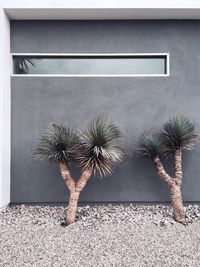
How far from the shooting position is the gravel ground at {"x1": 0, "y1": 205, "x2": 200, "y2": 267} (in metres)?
3.77

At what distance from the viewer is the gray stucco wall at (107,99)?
19.9 ft

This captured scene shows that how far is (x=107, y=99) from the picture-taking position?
240 inches

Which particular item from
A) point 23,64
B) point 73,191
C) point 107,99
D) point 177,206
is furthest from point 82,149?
point 23,64

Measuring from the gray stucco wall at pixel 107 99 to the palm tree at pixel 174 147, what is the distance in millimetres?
573

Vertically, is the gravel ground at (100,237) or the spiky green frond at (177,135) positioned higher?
the spiky green frond at (177,135)

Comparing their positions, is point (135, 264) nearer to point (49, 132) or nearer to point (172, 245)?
point (172, 245)

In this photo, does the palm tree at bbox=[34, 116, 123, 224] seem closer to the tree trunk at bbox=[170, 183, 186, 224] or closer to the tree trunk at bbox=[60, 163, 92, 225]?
the tree trunk at bbox=[60, 163, 92, 225]

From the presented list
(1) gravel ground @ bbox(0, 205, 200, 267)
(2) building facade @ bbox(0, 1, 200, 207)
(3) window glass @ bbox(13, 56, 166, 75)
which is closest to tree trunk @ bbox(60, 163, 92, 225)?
(1) gravel ground @ bbox(0, 205, 200, 267)

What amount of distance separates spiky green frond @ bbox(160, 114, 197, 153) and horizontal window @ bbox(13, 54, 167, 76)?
1.41m

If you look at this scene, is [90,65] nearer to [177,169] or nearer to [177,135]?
[177,135]

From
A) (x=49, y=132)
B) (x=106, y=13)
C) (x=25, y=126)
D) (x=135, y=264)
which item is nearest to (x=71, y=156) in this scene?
(x=49, y=132)

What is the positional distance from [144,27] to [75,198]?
414 cm

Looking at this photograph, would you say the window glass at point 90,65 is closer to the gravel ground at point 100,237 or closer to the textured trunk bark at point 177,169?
the textured trunk bark at point 177,169

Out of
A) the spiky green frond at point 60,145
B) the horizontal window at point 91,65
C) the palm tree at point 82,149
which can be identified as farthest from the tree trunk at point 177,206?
the horizontal window at point 91,65
